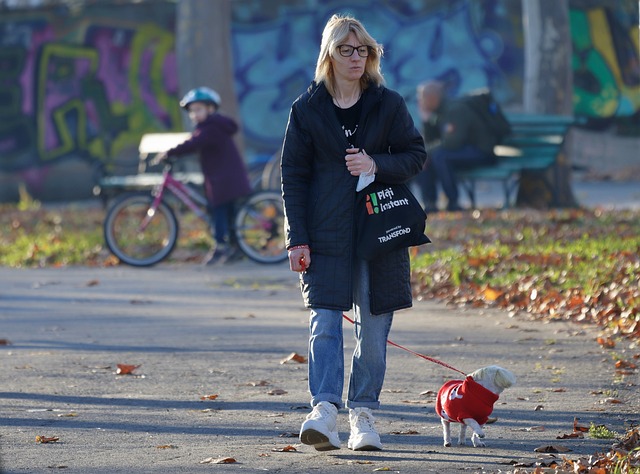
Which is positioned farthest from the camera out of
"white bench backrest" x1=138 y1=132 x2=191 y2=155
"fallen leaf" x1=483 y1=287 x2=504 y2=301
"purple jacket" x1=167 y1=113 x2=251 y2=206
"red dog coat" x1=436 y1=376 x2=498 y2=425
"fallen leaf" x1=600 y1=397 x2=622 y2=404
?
"white bench backrest" x1=138 y1=132 x2=191 y2=155

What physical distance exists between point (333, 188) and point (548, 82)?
489 inches

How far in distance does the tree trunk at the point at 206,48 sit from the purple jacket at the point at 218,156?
18.1 ft

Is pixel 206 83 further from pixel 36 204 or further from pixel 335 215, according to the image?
pixel 335 215

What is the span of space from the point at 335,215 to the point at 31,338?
3.92 m

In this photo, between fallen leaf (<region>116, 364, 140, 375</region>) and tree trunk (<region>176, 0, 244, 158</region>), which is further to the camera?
tree trunk (<region>176, 0, 244, 158</region>)

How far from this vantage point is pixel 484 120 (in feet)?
56.6

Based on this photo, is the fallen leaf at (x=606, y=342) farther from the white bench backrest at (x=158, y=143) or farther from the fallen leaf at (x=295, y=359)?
the white bench backrest at (x=158, y=143)

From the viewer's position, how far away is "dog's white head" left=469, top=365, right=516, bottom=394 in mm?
5562

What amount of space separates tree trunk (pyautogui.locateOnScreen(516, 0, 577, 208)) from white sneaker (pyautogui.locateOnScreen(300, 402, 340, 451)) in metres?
12.0

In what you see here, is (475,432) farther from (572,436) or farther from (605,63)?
(605,63)

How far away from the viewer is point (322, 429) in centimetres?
554

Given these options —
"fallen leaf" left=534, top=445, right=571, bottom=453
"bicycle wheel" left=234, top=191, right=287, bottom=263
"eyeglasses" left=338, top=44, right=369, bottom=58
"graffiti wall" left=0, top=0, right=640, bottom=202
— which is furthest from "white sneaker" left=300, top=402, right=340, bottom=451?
"graffiti wall" left=0, top=0, right=640, bottom=202

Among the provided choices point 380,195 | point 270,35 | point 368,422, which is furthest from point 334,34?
point 270,35

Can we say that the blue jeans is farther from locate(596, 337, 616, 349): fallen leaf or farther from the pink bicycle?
the pink bicycle
